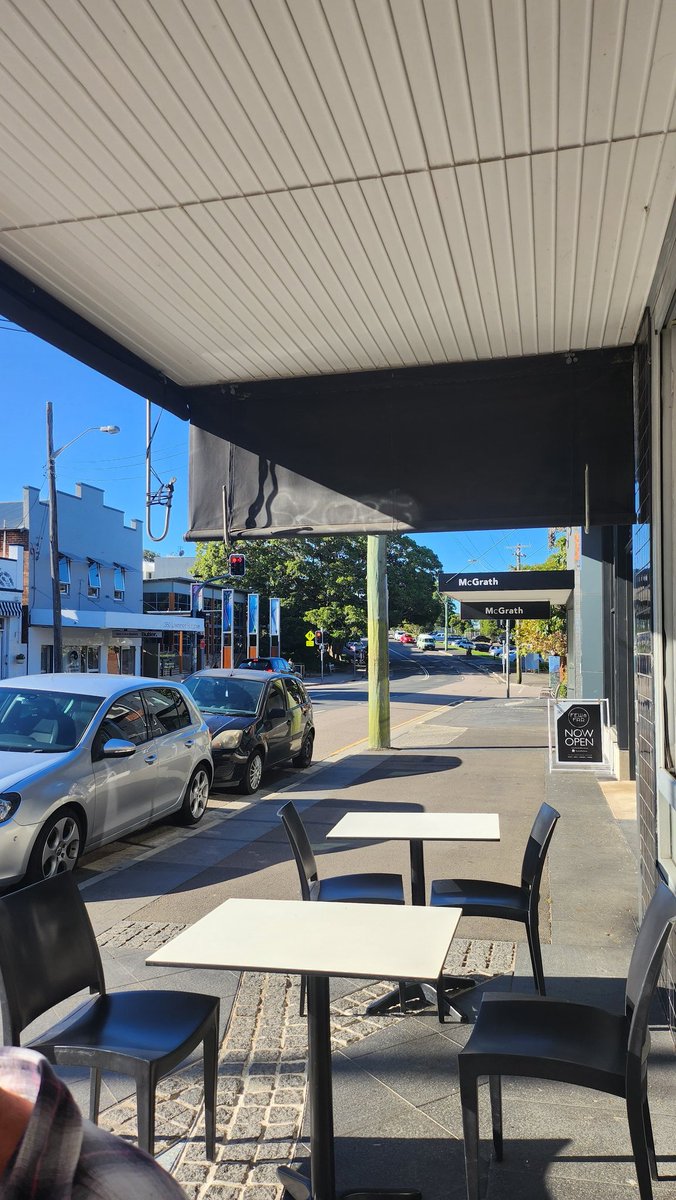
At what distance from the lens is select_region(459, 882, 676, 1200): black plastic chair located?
2.54 meters

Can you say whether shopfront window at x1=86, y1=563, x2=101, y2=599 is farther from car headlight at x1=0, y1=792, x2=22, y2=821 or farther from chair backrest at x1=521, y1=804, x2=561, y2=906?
chair backrest at x1=521, y1=804, x2=561, y2=906

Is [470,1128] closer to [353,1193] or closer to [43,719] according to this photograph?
[353,1193]

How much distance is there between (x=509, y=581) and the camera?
57.8ft

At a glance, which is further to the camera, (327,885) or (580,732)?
(580,732)

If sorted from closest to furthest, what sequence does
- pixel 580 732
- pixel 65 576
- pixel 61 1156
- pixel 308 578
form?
Answer: pixel 61 1156 < pixel 580 732 < pixel 65 576 < pixel 308 578

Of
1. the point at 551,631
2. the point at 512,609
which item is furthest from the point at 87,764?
the point at 551,631

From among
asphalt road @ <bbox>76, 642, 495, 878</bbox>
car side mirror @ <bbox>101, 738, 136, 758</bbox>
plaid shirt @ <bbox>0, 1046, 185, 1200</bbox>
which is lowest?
asphalt road @ <bbox>76, 642, 495, 878</bbox>

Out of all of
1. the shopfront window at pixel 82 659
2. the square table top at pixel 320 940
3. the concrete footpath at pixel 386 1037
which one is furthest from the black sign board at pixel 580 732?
the shopfront window at pixel 82 659

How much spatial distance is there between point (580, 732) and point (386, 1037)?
8867 millimetres

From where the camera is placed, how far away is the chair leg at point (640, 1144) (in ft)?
8.13

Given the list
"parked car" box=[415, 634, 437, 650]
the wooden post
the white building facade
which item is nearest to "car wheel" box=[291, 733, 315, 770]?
the wooden post

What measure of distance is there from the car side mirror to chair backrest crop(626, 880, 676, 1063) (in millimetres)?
5067

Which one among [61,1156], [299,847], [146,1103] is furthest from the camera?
[299,847]

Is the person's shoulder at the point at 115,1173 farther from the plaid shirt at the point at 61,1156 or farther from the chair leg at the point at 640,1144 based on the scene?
the chair leg at the point at 640,1144
